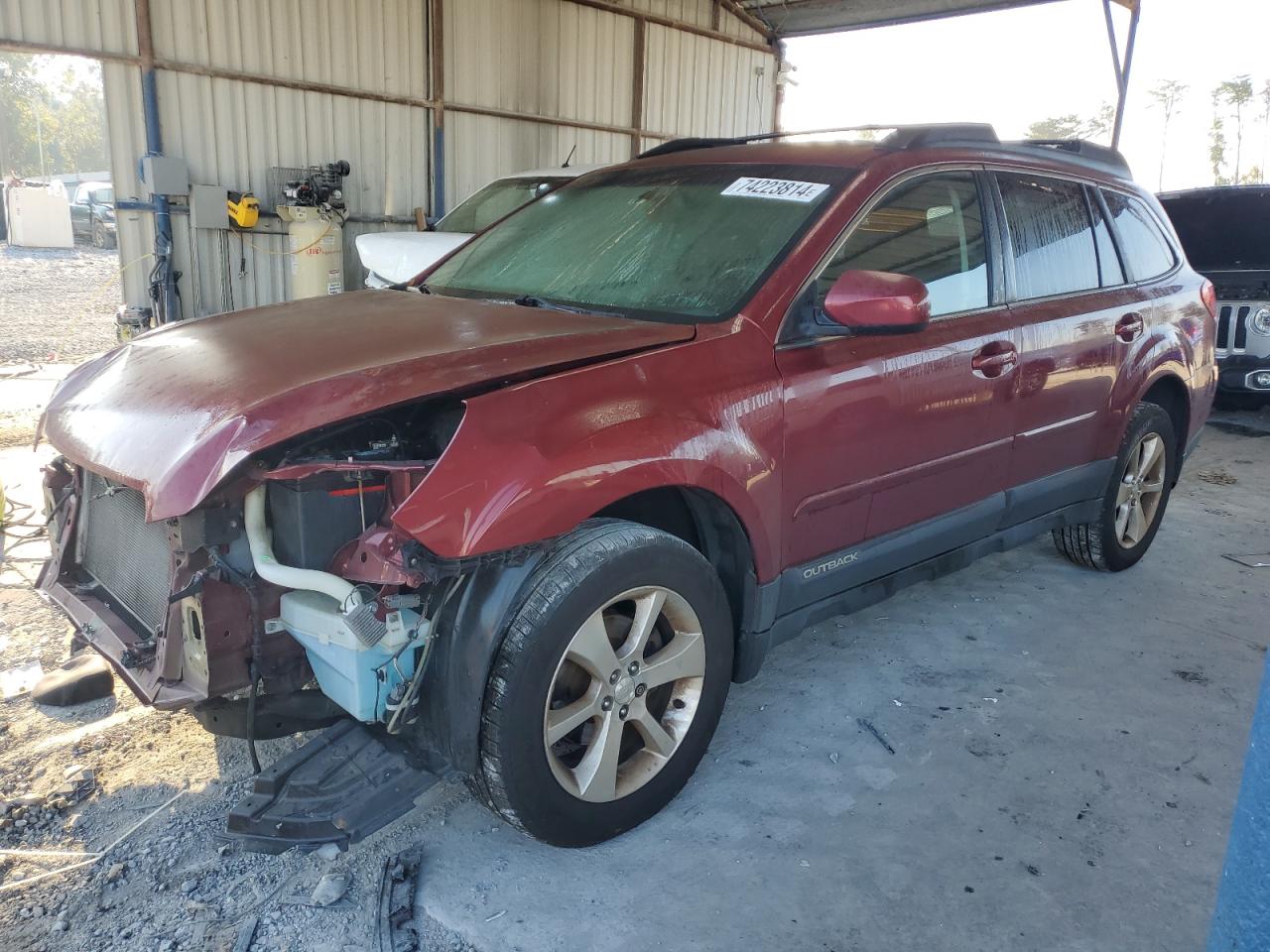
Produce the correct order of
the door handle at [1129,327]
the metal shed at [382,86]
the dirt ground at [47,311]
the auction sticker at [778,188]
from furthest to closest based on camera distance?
the dirt ground at [47,311] < the metal shed at [382,86] < the door handle at [1129,327] < the auction sticker at [778,188]

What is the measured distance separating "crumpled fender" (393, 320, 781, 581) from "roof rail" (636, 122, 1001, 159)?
1042 mm

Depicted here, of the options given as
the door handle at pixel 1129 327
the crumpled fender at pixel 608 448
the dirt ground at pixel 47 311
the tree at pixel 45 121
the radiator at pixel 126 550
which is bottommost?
the dirt ground at pixel 47 311

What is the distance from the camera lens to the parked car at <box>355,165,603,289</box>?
24.2ft

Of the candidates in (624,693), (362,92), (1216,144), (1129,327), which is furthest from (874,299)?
(1216,144)

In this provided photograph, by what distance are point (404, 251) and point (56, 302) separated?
1127cm

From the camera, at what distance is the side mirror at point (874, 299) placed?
2.53m

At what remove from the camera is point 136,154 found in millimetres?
8461

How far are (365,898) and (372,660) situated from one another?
0.61 meters

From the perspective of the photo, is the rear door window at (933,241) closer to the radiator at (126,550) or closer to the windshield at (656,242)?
the windshield at (656,242)

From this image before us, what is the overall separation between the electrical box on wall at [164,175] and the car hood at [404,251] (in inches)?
75.0

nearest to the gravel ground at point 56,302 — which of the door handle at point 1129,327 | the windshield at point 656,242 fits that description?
the windshield at point 656,242

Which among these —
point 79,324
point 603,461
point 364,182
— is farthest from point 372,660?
point 79,324

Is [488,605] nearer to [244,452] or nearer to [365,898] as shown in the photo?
[244,452]

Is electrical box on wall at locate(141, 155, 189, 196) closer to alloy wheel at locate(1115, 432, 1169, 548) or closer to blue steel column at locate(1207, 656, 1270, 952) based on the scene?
alloy wheel at locate(1115, 432, 1169, 548)
